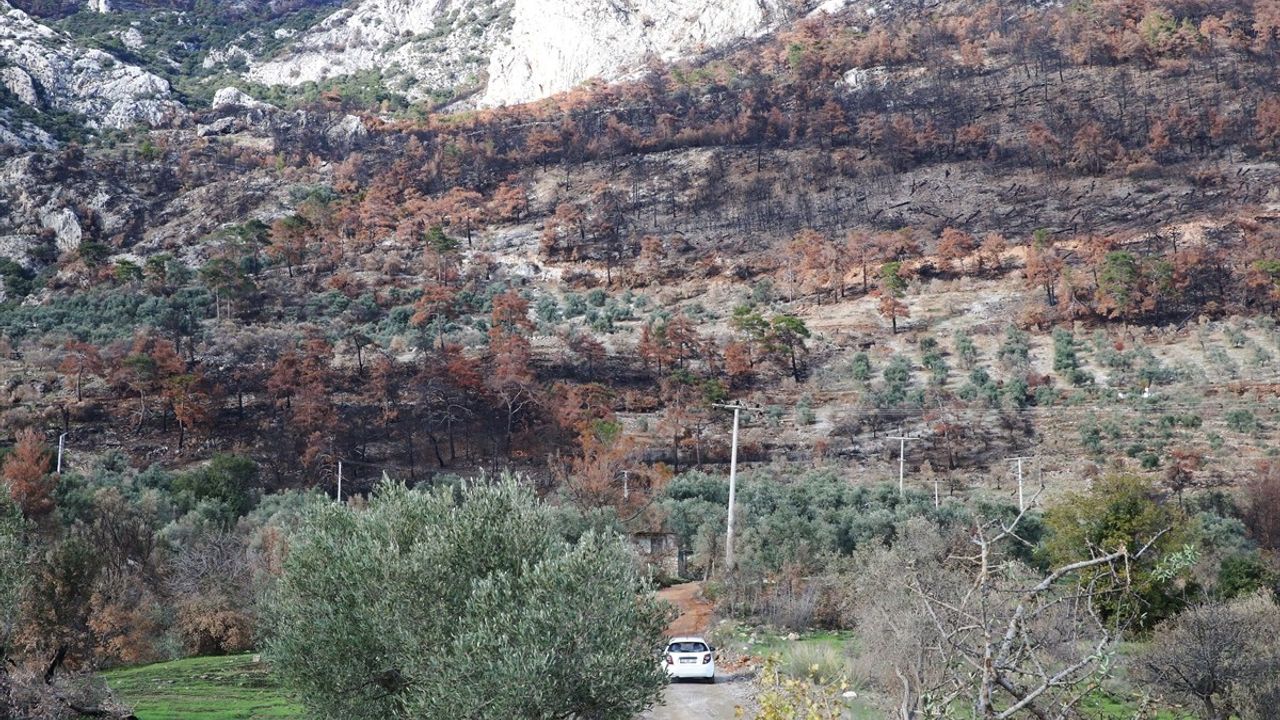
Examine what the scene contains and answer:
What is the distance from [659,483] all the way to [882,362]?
2437cm

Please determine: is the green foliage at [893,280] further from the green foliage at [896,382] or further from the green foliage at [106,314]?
the green foliage at [106,314]

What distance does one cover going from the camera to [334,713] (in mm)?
14492

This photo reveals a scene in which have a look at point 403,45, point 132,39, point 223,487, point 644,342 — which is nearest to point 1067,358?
point 644,342

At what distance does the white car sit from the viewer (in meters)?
21.3

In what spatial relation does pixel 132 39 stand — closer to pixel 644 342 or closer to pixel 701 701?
pixel 644 342

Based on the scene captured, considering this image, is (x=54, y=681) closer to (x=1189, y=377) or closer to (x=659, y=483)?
(x=659, y=483)

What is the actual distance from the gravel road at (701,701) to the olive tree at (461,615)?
461 centimetres

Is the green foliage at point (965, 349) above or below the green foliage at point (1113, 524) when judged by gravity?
above

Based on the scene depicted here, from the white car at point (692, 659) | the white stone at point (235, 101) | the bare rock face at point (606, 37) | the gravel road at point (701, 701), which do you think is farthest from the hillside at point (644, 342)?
the white car at point (692, 659)

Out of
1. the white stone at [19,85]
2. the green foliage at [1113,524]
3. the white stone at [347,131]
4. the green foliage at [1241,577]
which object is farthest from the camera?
the white stone at [19,85]

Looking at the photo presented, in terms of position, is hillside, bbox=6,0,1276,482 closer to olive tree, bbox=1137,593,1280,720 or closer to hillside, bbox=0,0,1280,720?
hillside, bbox=0,0,1280,720

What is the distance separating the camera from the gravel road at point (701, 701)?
732 inches

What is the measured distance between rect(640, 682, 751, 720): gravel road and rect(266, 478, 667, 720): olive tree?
4614mm

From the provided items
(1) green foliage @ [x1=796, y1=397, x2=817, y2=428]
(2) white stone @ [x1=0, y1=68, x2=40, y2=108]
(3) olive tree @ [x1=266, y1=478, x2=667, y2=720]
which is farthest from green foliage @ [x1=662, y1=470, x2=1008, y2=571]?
(2) white stone @ [x1=0, y1=68, x2=40, y2=108]
